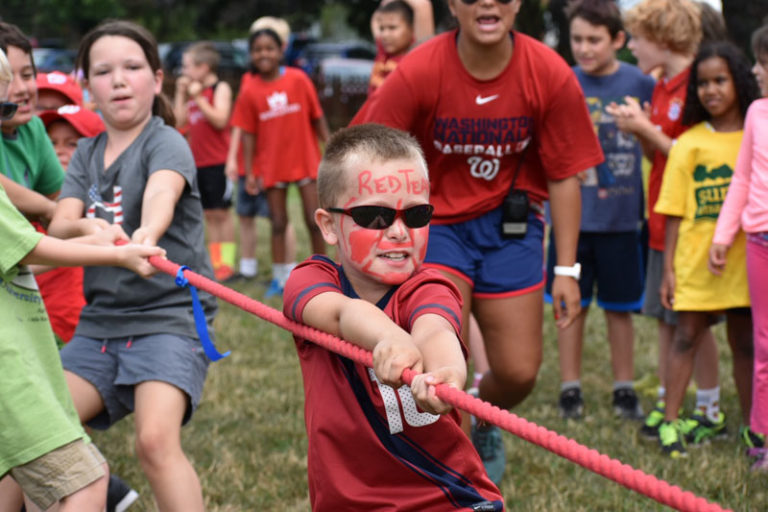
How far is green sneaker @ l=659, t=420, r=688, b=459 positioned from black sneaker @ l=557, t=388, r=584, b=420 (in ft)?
2.04

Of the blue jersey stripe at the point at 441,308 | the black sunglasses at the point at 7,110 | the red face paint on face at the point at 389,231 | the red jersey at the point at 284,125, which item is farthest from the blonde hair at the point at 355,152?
the red jersey at the point at 284,125

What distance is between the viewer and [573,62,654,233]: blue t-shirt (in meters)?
5.29

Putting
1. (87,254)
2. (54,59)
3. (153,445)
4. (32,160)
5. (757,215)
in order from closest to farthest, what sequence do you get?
(87,254), (153,445), (32,160), (757,215), (54,59)

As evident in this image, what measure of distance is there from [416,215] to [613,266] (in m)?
3.21

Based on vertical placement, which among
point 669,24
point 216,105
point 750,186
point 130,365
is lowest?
point 130,365

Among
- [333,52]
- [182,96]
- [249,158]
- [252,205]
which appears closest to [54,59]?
[333,52]

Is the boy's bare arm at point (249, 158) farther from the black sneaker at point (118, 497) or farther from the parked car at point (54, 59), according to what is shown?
the parked car at point (54, 59)

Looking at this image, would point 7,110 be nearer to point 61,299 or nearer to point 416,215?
point 61,299

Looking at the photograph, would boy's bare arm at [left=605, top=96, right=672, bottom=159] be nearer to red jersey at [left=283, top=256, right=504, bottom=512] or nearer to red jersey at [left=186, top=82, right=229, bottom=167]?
red jersey at [left=283, top=256, right=504, bottom=512]

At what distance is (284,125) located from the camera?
8484mm

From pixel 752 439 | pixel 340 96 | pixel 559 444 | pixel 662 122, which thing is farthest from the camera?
pixel 340 96

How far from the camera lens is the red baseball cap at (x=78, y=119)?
4.28 meters

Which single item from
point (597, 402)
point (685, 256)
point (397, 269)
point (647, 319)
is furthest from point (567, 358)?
point (397, 269)

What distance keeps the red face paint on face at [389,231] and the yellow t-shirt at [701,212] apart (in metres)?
2.54
